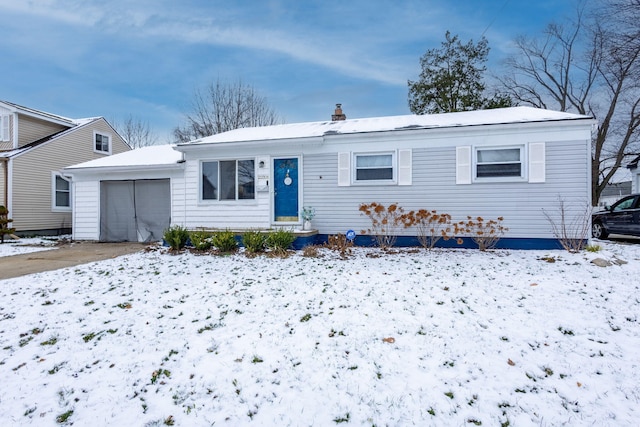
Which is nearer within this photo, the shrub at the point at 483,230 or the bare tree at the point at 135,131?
the shrub at the point at 483,230

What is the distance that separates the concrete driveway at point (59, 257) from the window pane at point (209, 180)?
7.53 feet

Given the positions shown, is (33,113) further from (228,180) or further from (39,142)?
(228,180)

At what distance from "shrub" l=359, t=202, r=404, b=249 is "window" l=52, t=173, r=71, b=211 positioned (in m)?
13.3

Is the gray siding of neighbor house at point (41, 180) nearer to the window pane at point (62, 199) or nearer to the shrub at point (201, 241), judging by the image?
the window pane at point (62, 199)

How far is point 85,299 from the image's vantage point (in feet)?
16.1

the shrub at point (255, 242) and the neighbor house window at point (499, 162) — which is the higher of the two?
the neighbor house window at point (499, 162)

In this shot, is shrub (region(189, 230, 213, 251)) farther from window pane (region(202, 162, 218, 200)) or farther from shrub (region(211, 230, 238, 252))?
window pane (region(202, 162, 218, 200))

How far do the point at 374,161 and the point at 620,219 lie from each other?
7.86 meters

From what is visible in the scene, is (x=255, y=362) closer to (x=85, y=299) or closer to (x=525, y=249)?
(x=85, y=299)

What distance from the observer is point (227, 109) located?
73.7ft

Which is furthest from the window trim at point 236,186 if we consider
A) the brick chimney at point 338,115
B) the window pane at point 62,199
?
the window pane at point 62,199

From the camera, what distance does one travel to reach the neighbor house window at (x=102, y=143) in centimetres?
1706

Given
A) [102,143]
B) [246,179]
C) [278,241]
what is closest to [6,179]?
[102,143]

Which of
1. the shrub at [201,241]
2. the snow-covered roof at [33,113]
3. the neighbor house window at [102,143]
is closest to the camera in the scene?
the shrub at [201,241]
